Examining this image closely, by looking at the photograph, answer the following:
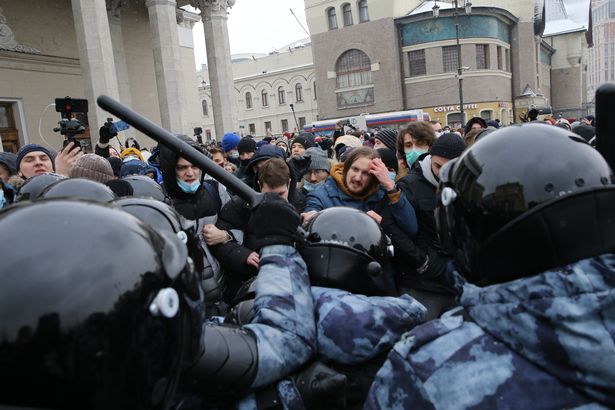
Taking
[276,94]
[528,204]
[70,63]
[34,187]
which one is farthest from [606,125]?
[276,94]

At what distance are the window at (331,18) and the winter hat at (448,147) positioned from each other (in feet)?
144

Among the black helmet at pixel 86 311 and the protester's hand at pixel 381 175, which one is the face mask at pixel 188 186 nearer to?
the protester's hand at pixel 381 175

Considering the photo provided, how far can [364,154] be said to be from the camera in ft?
10.6

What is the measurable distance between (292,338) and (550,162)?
863 millimetres

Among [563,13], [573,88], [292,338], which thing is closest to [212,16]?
[292,338]

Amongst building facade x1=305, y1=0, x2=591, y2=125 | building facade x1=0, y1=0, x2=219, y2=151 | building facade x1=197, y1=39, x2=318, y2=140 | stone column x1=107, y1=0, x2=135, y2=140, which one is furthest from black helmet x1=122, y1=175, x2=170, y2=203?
building facade x1=197, y1=39, x2=318, y2=140

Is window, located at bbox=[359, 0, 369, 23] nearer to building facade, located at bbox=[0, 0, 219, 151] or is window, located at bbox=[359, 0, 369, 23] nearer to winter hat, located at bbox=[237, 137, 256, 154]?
building facade, located at bbox=[0, 0, 219, 151]

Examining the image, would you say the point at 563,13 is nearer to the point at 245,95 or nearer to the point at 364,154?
the point at 245,95

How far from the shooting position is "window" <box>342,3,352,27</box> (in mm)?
43562

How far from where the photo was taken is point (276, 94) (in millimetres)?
57062

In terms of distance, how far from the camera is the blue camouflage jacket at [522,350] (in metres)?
1.04

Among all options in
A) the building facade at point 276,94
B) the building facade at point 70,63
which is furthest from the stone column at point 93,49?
the building facade at point 276,94

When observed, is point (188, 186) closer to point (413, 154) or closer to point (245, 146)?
point (413, 154)

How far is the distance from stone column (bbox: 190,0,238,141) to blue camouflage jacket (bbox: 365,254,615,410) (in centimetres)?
1959
